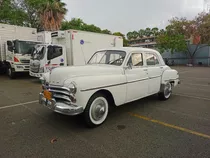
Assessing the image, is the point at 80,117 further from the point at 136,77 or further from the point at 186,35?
the point at 186,35

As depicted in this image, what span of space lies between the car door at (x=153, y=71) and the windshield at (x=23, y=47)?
26.0ft

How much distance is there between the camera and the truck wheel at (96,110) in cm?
333

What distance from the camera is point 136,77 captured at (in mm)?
4266

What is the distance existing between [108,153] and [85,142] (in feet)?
1.76

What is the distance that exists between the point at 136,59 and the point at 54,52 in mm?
5559

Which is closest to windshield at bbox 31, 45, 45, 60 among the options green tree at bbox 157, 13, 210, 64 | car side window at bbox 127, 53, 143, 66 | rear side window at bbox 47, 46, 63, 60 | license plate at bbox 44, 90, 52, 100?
rear side window at bbox 47, 46, 63, 60

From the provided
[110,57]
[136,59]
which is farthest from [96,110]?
[136,59]

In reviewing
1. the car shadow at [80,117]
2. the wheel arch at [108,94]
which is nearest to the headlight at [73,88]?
the wheel arch at [108,94]

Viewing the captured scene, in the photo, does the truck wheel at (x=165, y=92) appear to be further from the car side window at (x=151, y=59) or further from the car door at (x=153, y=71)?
the car side window at (x=151, y=59)

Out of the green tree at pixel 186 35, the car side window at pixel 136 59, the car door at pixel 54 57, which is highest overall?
the green tree at pixel 186 35

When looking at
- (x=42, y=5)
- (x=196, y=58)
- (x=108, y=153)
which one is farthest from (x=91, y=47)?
(x=196, y=58)

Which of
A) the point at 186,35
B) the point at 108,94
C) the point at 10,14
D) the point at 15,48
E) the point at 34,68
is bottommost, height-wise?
the point at 108,94

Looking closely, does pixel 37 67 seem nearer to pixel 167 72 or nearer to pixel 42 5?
pixel 167 72

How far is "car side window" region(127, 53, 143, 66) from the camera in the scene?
4.29m
